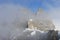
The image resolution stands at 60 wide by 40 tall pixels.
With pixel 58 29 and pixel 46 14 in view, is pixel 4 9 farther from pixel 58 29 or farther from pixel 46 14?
pixel 58 29

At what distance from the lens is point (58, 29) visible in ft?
7.11

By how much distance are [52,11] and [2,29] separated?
73 centimetres

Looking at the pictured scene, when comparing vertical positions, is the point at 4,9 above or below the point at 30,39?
above

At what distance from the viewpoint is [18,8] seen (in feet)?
7.30

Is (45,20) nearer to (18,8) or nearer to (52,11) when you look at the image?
(52,11)

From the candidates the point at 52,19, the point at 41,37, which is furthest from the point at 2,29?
the point at 52,19

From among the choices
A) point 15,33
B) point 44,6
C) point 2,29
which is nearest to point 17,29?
point 15,33

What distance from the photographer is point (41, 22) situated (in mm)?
2191

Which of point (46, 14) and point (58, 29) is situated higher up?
point (46, 14)

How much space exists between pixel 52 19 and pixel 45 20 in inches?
3.9

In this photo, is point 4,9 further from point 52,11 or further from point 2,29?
point 52,11

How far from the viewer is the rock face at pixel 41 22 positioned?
2164mm

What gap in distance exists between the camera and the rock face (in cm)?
216

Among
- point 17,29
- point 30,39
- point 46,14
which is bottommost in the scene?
point 30,39
